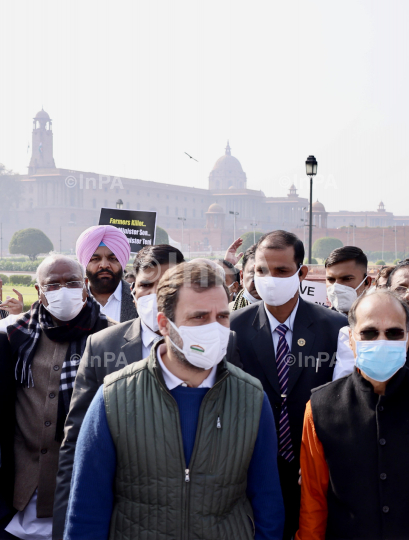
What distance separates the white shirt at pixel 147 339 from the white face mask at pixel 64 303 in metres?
0.38

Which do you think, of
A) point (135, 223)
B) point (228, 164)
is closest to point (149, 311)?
point (135, 223)

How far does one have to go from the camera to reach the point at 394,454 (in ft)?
6.44

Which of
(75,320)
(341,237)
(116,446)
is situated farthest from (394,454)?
(341,237)

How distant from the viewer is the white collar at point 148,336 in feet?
7.87

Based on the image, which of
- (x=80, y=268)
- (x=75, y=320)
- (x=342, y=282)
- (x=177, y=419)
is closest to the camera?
(x=177, y=419)

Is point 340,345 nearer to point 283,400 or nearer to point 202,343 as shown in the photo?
point 283,400

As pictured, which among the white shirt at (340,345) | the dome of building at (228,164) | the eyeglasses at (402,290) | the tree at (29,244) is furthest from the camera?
the dome of building at (228,164)

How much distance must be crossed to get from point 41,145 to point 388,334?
7681 centimetres

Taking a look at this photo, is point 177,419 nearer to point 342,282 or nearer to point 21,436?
point 21,436

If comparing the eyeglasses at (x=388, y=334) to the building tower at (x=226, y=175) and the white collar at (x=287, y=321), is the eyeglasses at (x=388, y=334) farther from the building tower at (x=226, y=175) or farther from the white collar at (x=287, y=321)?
the building tower at (x=226, y=175)

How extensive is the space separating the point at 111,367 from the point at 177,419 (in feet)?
1.71

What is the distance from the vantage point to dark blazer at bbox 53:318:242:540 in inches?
81.9

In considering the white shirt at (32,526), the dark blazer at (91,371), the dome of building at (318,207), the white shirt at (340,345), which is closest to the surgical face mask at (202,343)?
the dark blazer at (91,371)

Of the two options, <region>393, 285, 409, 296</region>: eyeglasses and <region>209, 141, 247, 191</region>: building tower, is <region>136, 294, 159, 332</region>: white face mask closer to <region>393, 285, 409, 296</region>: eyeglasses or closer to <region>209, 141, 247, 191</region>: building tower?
<region>393, 285, 409, 296</region>: eyeglasses
